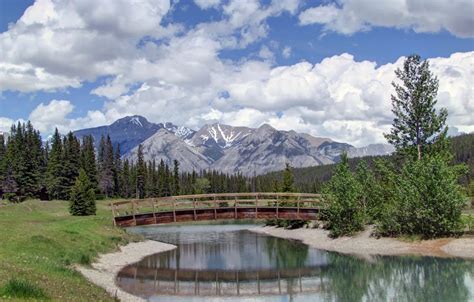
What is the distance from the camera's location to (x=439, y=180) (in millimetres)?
57375

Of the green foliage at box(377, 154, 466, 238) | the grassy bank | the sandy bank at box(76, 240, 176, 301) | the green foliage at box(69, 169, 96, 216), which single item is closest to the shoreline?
the sandy bank at box(76, 240, 176, 301)

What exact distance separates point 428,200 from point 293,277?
20.4m

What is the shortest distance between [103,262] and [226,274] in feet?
38.2

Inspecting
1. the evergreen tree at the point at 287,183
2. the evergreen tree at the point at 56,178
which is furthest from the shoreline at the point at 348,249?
the evergreen tree at the point at 56,178

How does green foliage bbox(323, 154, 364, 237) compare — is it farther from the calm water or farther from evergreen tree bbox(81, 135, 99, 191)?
evergreen tree bbox(81, 135, 99, 191)

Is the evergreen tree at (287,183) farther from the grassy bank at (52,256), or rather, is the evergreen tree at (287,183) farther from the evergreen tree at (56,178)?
the evergreen tree at (56,178)

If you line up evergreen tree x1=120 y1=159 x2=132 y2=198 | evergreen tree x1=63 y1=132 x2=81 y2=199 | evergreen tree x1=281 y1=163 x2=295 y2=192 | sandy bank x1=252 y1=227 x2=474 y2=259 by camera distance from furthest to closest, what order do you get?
evergreen tree x1=120 y1=159 x2=132 y2=198 → evergreen tree x1=63 y1=132 x2=81 y2=199 → evergreen tree x1=281 y1=163 x2=295 y2=192 → sandy bank x1=252 y1=227 x2=474 y2=259

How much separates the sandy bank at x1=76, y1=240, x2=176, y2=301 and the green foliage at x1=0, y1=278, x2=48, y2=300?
10.7m

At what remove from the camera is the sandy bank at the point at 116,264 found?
112ft

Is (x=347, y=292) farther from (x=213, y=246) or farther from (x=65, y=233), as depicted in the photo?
(x=213, y=246)

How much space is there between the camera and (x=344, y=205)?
68312 mm

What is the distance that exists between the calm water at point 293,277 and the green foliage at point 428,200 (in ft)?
23.1

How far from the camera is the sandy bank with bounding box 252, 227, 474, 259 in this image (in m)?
52.9

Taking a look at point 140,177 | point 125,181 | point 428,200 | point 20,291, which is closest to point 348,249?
point 428,200
